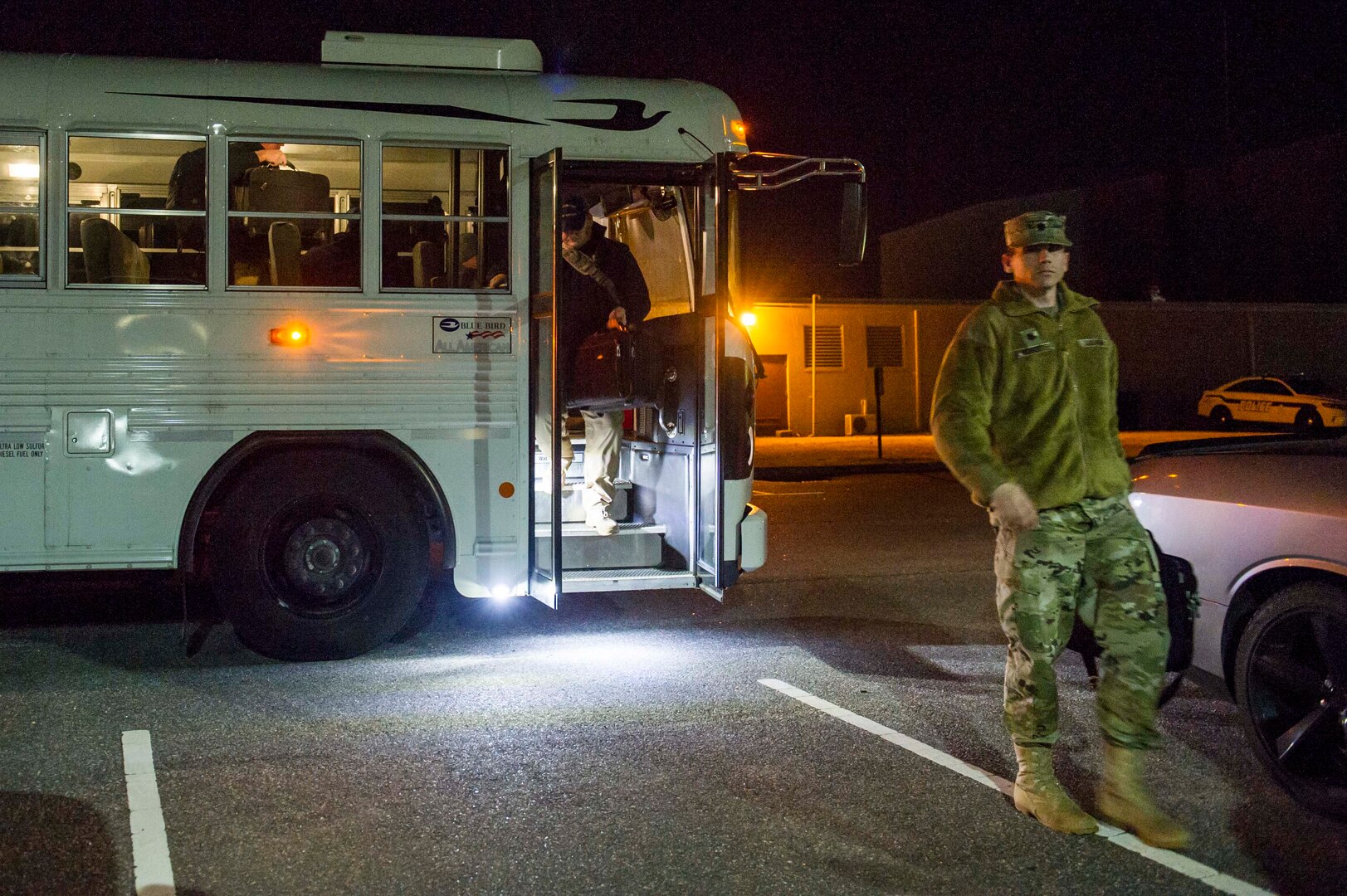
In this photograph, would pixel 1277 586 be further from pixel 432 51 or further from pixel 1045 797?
pixel 432 51

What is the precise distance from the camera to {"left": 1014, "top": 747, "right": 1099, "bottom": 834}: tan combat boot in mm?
4164

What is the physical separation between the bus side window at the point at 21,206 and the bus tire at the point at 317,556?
153 cm

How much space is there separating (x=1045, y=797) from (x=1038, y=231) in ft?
6.36

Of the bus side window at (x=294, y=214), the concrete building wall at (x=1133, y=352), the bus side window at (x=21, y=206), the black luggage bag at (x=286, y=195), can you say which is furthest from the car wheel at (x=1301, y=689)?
the concrete building wall at (x=1133, y=352)

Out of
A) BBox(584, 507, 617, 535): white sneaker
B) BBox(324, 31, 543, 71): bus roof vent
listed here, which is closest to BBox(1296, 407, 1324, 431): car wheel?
BBox(584, 507, 617, 535): white sneaker

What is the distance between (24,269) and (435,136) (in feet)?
7.27

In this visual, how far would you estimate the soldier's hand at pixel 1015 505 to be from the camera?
413 centimetres

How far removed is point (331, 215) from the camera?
6582mm

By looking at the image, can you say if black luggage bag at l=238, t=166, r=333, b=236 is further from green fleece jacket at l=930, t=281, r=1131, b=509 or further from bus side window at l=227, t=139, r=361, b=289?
green fleece jacket at l=930, t=281, r=1131, b=509

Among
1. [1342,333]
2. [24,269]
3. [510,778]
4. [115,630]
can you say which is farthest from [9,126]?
[1342,333]

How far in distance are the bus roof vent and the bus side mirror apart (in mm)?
1968

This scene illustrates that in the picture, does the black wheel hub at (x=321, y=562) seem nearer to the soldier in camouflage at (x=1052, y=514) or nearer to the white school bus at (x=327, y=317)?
the white school bus at (x=327, y=317)

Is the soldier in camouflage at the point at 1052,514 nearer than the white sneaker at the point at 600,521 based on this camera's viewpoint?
Yes

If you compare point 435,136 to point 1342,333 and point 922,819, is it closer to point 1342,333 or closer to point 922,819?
point 922,819
